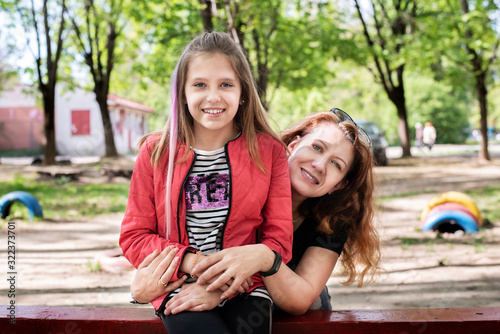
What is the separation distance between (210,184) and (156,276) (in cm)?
36

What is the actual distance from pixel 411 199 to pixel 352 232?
7826mm

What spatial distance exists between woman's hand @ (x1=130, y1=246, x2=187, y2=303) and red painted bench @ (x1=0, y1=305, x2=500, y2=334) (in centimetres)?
7

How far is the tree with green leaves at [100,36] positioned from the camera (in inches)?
664

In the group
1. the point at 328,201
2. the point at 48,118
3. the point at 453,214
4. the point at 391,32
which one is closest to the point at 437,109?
the point at 391,32

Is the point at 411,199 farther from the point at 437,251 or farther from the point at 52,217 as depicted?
the point at 52,217

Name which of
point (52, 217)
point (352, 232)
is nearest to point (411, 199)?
point (52, 217)

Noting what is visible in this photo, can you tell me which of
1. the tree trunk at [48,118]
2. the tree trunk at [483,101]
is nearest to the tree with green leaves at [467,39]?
the tree trunk at [483,101]

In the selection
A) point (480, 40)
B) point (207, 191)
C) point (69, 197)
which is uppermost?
point (480, 40)

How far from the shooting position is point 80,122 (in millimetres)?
34156

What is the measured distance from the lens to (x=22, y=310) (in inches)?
62.2

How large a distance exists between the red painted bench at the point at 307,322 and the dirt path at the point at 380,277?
997 mm

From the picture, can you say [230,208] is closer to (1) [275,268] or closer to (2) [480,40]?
(1) [275,268]

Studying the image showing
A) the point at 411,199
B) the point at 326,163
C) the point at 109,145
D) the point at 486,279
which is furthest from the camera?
the point at 109,145

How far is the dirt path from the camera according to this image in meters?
4.09
